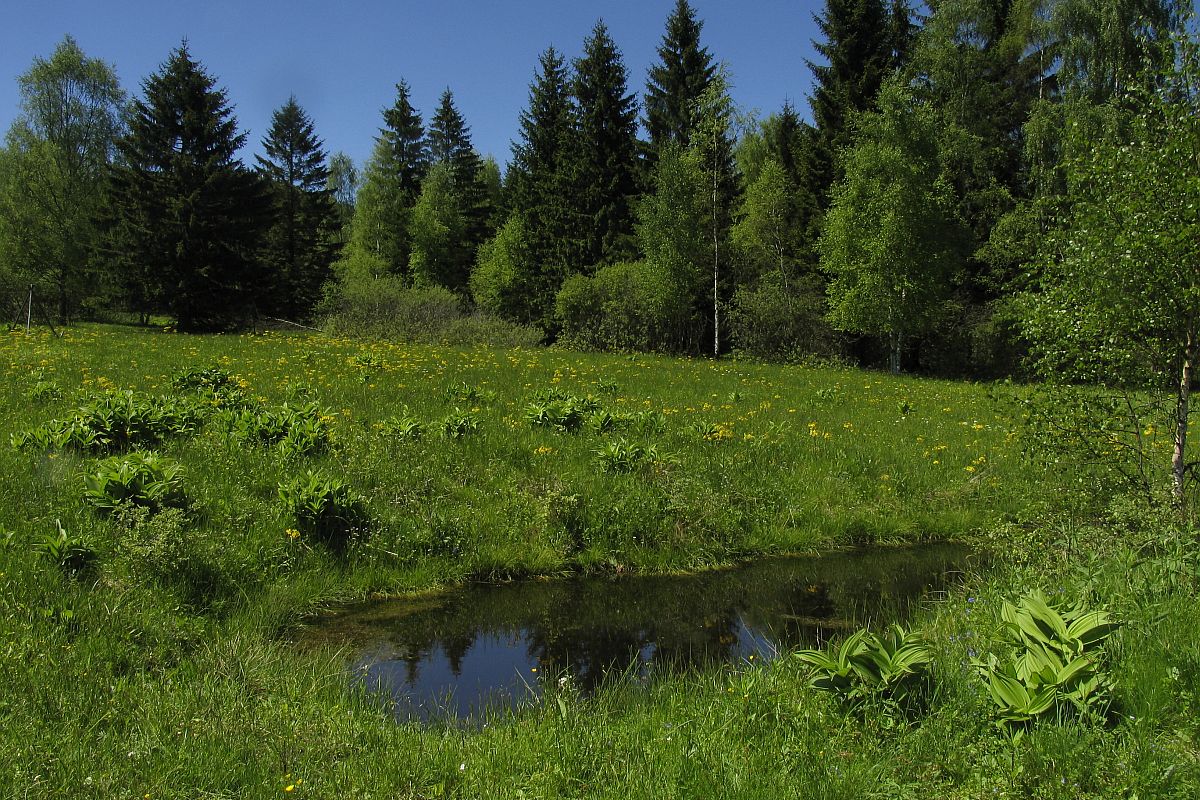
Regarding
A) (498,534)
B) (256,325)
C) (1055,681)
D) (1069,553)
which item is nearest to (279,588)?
(498,534)

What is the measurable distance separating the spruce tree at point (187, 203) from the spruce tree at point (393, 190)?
19217 mm

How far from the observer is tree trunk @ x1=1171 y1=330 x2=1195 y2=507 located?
22.4 ft

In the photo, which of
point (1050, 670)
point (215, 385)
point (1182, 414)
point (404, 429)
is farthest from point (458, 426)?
point (1182, 414)

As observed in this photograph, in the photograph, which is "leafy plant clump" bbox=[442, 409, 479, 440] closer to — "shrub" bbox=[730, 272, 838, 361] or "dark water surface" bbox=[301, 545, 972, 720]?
"dark water surface" bbox=[301, 545, 972, 720]

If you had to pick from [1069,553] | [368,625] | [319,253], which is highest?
[319,253]

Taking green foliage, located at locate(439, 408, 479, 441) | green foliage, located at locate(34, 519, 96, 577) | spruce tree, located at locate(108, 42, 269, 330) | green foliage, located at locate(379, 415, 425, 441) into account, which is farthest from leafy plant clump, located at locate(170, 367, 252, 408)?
spruce tree, located at locate(108, 42, 269, 330)

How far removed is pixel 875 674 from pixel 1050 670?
2.70ft

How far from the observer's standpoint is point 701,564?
327 inches

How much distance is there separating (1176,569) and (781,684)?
281 cm

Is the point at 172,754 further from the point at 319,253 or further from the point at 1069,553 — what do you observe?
the point at 319,253

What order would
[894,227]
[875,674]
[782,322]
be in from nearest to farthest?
[875,674], [894,227], [782,322]

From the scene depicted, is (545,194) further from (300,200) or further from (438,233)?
(300,200)

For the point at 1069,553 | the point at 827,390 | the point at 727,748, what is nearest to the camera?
the point at 727,748

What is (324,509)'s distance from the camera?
750 centimetres
